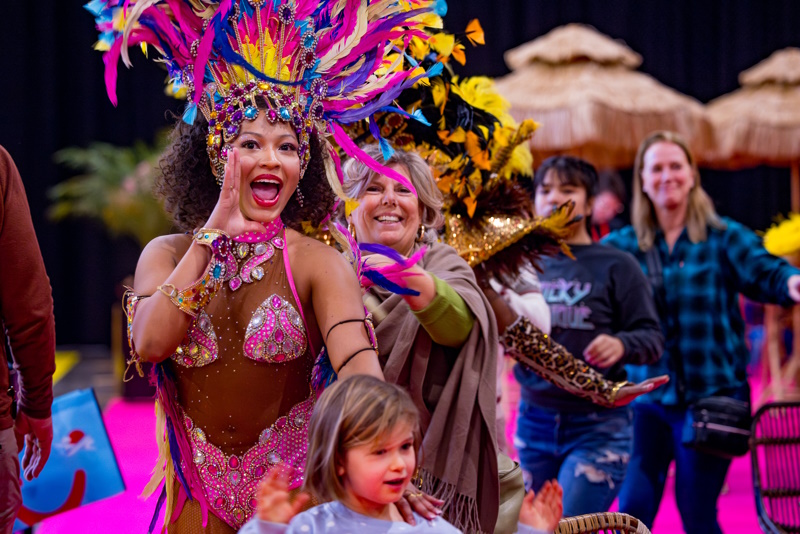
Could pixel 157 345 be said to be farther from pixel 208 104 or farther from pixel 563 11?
pixel 563 11

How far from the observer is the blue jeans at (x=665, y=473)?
3779mm

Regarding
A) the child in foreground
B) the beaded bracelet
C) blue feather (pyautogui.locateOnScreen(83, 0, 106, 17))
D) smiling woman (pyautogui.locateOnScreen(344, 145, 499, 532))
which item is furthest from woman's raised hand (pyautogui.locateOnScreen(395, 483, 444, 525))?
blue feather (pyautogui.locateOnScreen(83, 0, 106, 17))

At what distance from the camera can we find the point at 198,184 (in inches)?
84.3

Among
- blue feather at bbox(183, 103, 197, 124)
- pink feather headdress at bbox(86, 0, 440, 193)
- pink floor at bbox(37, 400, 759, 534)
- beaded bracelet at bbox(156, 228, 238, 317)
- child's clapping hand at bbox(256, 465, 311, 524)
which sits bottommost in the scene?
pink floor at bbox(37, 400, 759, 534)

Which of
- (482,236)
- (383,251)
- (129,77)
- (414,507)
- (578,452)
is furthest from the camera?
(129,77)

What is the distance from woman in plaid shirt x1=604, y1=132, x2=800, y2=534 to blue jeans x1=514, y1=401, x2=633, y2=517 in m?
0.41

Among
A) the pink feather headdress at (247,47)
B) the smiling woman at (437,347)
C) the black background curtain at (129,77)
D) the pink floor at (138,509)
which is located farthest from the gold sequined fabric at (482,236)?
the black background curtain at (129,77)

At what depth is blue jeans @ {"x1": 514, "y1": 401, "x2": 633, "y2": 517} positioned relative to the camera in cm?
338

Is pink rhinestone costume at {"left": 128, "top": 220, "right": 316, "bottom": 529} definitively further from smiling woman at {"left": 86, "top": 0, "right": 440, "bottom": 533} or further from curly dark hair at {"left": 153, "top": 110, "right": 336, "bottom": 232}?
curly dark hair at {"left": 153, "top": 110, "right": 336, "bottom": 232}

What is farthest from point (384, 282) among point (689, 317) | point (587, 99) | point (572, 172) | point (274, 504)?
point (587, 99)

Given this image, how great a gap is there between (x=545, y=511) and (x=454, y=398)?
0.76 meters

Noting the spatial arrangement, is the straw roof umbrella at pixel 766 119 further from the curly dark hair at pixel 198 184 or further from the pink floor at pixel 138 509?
the curly dark hair at pixel 198 184

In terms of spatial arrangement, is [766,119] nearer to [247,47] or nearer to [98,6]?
[247,47]


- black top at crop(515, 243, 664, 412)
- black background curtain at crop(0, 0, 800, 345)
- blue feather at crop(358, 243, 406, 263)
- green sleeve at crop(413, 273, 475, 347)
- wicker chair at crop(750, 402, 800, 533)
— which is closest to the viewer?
blue feather at crop(358, 243, 406, 263)
